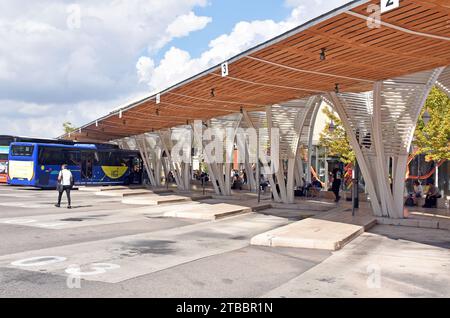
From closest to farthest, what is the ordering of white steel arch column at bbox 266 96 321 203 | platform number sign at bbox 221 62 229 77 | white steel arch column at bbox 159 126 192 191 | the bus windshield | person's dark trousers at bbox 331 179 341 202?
platform number sign at bbox 221 62 229 77 → white steel arch column at bbox 266 96 321 203 → person's dark trousers at bbox 331 179 341 202 → the bus windshield → white steel arch column at bbox 159 126 192 191

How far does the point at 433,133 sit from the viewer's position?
79.3 ft

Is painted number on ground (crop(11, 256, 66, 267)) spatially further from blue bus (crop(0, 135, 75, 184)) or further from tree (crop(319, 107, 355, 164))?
blue bus (crop(0, 135, 75, 184))

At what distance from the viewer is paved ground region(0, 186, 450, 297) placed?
6188 mm

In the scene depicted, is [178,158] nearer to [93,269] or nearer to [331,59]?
[331,59]

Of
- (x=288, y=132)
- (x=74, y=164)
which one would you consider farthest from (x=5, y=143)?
(x=288, y=132)

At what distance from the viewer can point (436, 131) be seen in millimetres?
24141

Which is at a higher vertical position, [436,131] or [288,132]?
[436,131]

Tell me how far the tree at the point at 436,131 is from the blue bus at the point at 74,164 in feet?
73.8

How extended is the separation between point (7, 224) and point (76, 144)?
20.8 metres

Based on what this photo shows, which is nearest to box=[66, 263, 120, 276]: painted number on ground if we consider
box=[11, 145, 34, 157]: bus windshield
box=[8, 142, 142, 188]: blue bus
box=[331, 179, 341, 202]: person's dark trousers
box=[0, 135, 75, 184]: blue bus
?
box=[331, 179, 341, 202]: person's dark trousers

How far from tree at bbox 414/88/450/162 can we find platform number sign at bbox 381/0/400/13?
17.0 metres

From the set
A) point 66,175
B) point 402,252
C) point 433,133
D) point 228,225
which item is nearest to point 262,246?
point 402,252

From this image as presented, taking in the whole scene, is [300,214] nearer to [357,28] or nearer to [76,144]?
[357,28]

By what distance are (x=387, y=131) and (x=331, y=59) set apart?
4808mm
